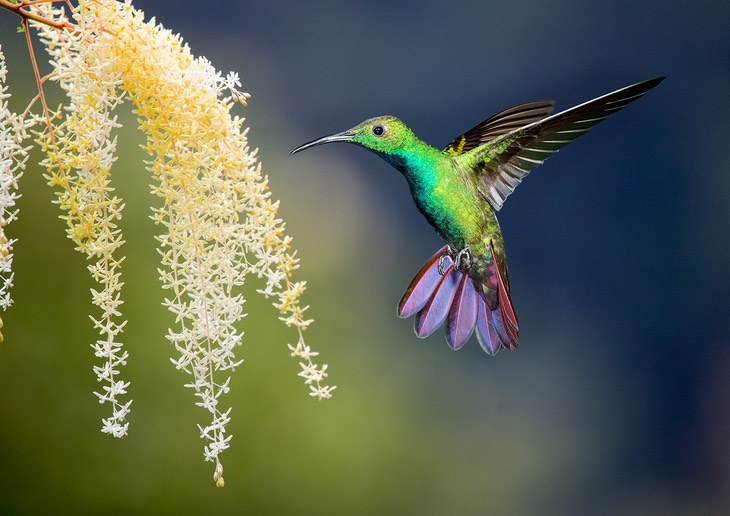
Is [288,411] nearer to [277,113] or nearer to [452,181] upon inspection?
[277,113]

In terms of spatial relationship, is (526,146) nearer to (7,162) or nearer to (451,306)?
(451,306)

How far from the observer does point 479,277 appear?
37.9 inches

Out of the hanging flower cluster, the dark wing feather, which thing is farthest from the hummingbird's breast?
the hanging flower cluster

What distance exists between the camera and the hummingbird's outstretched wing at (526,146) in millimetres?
778

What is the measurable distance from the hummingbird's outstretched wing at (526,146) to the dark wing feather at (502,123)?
126mm

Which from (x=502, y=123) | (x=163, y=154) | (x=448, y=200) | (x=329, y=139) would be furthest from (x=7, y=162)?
(x=502, y=123)

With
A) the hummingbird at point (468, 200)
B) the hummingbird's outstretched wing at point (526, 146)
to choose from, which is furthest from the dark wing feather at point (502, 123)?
the hummingbird's outstretched wing at point (526, 146)

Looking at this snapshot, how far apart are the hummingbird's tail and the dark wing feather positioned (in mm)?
180

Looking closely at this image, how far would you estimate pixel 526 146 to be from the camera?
2.95ft

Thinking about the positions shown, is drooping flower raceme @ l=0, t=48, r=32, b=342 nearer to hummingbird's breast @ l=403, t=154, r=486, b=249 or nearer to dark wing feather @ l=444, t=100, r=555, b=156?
hummingbird's breast @ l=403, t=154, r=486, b=249

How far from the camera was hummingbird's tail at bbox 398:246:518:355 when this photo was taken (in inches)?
38.4

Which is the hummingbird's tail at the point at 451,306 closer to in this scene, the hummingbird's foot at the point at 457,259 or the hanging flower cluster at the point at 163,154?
the hummingbird's foot at the point at 457,259

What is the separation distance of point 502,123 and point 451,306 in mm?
279

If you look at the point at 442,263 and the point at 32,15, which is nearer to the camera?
the point at 32,15
